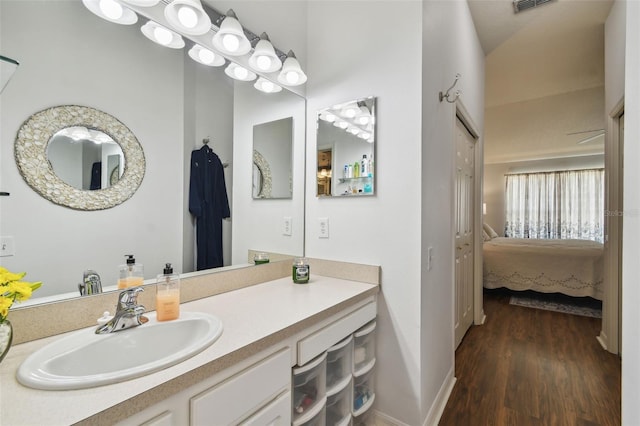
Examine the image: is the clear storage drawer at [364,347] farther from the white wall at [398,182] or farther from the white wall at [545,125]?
the white wall at [545,125]

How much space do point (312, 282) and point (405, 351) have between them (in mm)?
605

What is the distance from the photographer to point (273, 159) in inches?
74.0

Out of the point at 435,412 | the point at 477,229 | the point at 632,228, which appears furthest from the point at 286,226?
the point at 477,229

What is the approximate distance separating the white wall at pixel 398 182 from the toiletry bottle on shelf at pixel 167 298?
0.93 meters

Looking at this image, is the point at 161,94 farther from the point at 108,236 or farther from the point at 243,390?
the point at 243,390

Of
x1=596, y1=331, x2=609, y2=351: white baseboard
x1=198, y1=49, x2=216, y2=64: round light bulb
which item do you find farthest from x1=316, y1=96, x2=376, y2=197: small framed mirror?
x1=596, y1=331, x2=609, y2=351: white baseboard

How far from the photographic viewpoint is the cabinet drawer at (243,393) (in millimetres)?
759

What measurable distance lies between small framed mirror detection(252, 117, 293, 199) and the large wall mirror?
0.48ft

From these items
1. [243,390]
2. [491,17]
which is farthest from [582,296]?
[243,390]

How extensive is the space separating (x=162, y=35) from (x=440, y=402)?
2452 millimetres

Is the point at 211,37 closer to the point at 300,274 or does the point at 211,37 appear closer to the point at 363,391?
the point at 300,274

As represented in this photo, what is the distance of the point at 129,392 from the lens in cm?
63

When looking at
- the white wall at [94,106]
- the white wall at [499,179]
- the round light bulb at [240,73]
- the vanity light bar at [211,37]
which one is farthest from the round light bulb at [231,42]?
the white wall at [499,179]

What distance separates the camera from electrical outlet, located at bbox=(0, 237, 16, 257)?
0.85m
